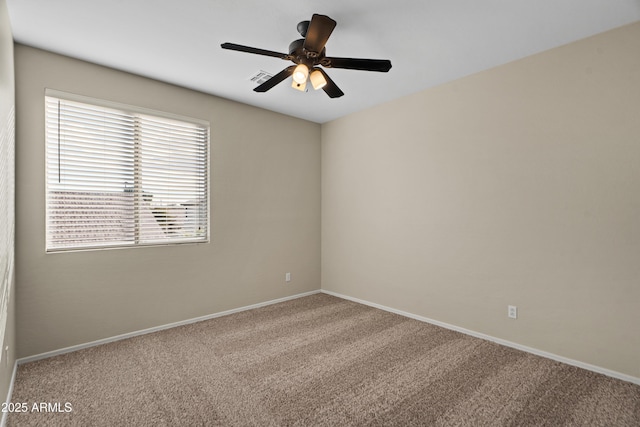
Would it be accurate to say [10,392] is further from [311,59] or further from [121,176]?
[311,59]

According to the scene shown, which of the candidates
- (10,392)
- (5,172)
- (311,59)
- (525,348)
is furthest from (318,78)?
(10,392)

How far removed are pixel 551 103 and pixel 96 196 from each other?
13.8 feet

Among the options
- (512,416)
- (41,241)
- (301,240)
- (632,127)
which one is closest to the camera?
(512,416)

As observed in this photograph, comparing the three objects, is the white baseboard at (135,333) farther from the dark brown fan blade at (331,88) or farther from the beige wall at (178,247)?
the dark brown fan blade at (331,88)

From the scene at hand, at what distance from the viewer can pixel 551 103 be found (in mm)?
2775

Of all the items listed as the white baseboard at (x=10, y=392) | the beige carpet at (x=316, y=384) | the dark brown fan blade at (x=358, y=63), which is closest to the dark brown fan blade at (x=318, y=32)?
the dark brown fan blade at (x=358, y=63)

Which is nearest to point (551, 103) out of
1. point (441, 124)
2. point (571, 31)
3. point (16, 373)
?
point (571, 31)

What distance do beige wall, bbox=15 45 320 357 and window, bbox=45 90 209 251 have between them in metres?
0.10

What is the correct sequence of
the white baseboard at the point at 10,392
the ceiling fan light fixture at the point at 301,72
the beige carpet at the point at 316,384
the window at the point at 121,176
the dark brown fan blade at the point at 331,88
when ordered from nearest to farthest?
the white baseboard at the point at 10,392
the beige carpet at the point at 316,384
the ceiling fan light fixture at the point at 301,72
the dark brown fan blade at the point at 331,88
the window at the point at 121,176

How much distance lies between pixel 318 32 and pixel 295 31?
0.55 m

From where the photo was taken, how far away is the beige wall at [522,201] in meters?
2.46

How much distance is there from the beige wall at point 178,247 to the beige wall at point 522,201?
3.37ft

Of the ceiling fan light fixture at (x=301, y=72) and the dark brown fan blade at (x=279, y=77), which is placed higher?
the dark brown fan blade at (x=279, y=77)

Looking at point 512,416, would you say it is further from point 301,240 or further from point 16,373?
point 16,373
